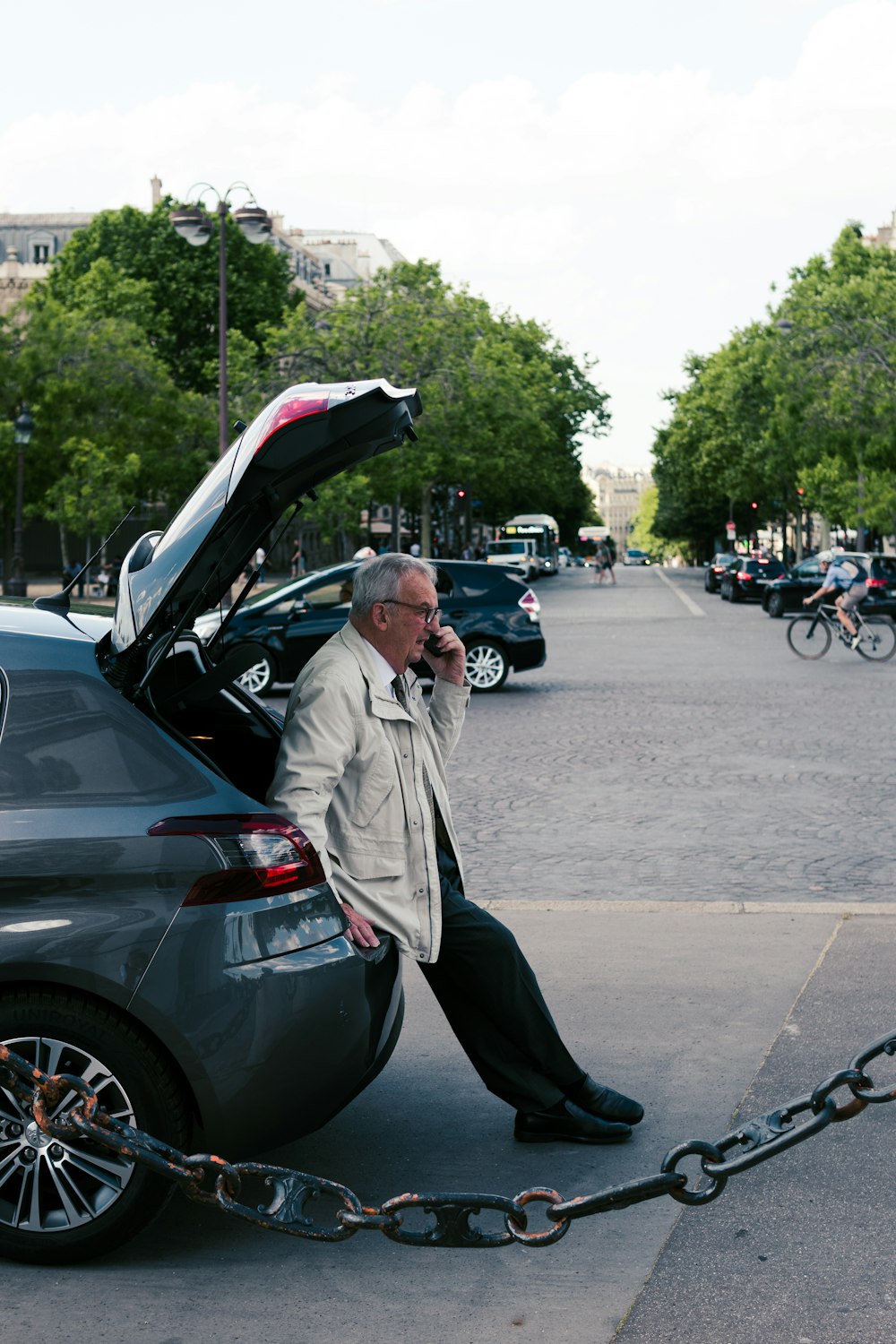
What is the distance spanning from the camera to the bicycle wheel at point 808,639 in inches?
939

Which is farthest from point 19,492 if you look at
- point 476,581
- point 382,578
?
point 382,578

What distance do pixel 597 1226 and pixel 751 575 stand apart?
44.4 metres

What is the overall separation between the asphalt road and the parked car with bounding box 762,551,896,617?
82.3 ft

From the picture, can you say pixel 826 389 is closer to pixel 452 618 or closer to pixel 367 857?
pixel 452 618

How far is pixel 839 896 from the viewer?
25.5ft

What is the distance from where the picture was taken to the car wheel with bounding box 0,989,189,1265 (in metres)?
3.72

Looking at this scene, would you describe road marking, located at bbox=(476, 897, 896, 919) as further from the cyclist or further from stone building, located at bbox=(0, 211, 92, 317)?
stone building, located at bbox=(0, 211, 92, 317)

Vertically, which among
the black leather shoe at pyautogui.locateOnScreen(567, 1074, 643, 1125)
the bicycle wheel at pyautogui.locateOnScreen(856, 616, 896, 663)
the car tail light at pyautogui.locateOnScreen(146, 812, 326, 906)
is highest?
the car tail light at pyautogui.locateOnScreen(146, 812, 326, 906)

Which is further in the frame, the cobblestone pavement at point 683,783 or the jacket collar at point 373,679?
the cobblestone pavement at point 683,783

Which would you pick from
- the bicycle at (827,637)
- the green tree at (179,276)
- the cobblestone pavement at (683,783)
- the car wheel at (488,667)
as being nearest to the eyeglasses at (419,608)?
the cobblestone pavement at (683,783)

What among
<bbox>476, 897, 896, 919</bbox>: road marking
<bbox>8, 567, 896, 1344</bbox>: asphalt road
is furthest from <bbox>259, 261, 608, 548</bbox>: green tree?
<bbox>476, 897, 896, 919</bbox>: road marking

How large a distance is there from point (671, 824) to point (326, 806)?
5.90 metres

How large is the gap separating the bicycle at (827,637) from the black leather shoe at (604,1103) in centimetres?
1928

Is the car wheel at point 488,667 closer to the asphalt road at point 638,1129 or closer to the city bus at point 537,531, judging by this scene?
the asphalt road at point 638,1129
